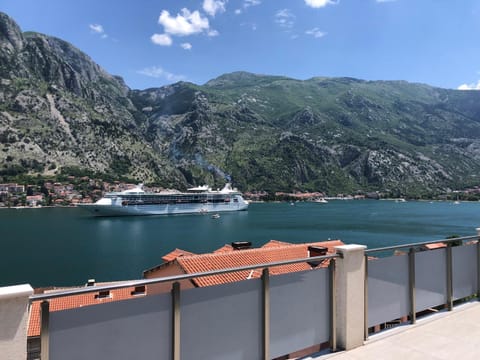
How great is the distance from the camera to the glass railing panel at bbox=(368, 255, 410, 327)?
147 inches

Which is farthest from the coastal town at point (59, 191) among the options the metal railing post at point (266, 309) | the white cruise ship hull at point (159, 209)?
Result: the metal railing post at point (266, 309)

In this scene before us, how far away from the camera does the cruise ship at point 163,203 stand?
83438 mm

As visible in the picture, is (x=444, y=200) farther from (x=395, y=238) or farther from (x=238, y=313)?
(x=238, y=313)

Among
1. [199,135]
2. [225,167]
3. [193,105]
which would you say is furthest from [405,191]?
[193,105]

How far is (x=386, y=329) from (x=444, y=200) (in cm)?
16002

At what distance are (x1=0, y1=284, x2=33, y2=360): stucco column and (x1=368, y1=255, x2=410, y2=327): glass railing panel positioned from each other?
9.74 feet

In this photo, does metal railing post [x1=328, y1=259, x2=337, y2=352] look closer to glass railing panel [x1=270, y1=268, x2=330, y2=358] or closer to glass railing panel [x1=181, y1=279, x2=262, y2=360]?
glass railing panel [x1=270, y1=268, x2=330, y2=358]

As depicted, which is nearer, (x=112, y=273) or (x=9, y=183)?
(x=112, y=273)

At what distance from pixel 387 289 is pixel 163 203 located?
8995 cm

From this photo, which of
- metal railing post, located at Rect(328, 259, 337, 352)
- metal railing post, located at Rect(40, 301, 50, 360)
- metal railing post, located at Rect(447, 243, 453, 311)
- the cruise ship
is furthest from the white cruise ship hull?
metal railing post, located at Rect(40, 301, 50, 360)

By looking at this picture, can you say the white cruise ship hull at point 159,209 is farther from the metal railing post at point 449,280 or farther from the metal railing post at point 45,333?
the metal railing post at point 45,333

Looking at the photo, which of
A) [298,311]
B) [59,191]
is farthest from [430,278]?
[59,191]

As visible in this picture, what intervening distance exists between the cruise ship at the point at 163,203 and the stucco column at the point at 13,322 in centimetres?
8509

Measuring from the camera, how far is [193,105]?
193 metres
